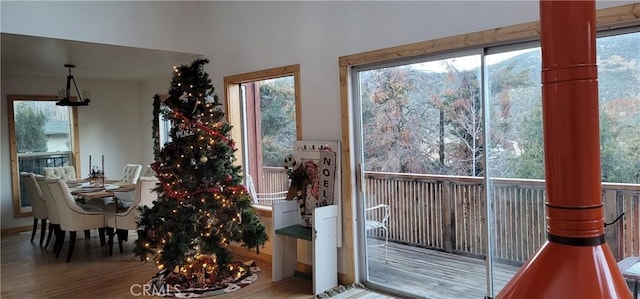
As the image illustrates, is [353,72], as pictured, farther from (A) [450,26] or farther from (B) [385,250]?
(B) [385,250]

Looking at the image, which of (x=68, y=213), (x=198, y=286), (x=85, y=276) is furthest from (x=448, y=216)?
(x=68, y=213)

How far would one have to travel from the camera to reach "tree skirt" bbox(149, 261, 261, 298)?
12.8ft

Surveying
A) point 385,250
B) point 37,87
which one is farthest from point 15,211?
point 385,250

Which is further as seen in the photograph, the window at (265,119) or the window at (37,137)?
the window at (37,137)

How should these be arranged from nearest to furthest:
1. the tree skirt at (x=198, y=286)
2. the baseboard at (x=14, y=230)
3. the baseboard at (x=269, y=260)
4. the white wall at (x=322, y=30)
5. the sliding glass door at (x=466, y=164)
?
the sliding glass door at (x=466, y=164)
the white wall at (x=322, y=30)
the tree skirt at (x=198, y=286)
the baseboard at (x=269, y=260)
the baseboard at (x=14, y=230)

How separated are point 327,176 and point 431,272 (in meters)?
1.18

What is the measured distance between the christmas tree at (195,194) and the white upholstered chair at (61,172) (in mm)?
3736

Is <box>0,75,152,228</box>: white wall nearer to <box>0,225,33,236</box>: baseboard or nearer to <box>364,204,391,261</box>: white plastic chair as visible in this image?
<box>0,225,33,236</box>: baseboard

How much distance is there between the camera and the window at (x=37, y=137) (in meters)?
6.89

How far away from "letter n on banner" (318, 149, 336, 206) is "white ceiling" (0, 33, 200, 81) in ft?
7.54

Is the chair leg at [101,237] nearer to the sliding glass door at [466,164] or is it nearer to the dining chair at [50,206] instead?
the dining chair at [50,206]

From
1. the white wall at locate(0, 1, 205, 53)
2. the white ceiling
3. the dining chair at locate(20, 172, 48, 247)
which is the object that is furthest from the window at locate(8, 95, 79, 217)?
the white wall at locate(0, 1, 205, 53)

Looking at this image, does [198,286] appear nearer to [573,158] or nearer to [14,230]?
[573,158]

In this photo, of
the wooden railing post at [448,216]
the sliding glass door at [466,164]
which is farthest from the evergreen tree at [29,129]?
the wooden railing post at [448,216]
